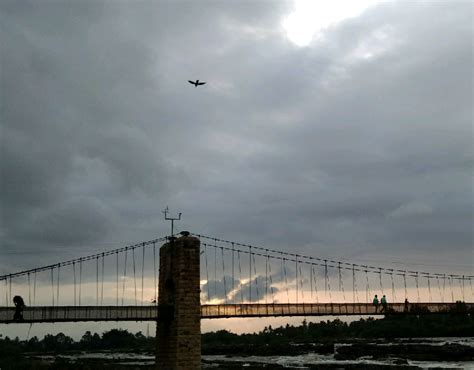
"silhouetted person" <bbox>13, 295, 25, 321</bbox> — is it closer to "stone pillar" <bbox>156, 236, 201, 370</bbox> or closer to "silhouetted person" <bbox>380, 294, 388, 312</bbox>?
"stone pillar" <bbox>156, 236, 201, 370</bbox>

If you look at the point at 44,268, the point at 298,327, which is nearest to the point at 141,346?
the point at 298,327

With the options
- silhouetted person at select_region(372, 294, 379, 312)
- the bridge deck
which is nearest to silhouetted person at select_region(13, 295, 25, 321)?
the bridge deck

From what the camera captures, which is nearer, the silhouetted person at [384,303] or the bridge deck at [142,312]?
the bridge deck at [142,312]

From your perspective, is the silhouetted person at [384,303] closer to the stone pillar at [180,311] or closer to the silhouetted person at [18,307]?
the stone pillar at [180,311]

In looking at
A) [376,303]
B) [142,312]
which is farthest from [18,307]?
[376,303]

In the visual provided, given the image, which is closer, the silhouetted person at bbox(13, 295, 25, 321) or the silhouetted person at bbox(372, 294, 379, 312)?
the silhouetted person at bbox(13, 295, 25, 321)

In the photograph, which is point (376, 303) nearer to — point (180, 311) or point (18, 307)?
point (180, 311)

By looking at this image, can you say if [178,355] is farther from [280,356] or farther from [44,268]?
[280,356]

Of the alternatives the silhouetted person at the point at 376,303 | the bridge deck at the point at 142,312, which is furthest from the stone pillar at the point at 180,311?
the silhouetted person at the point at 376,303
